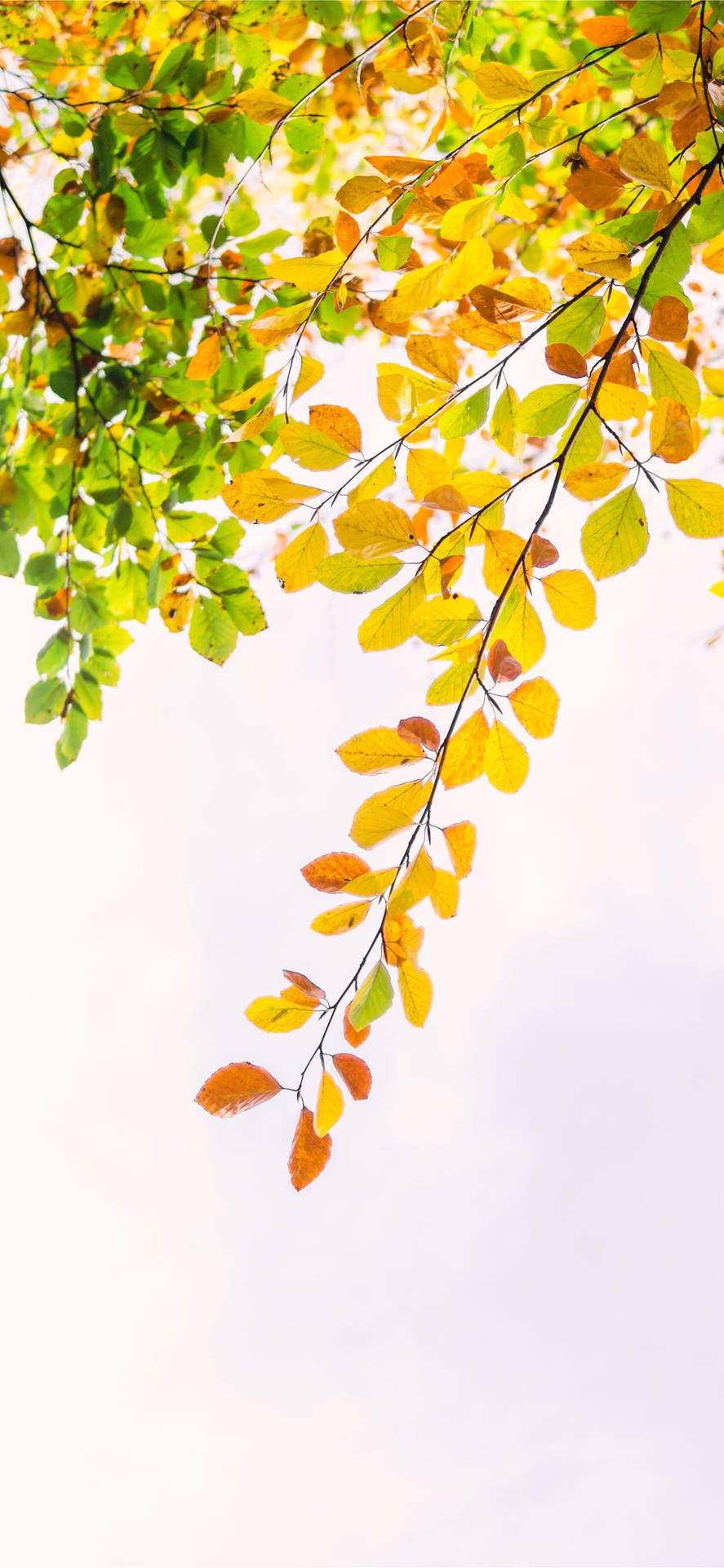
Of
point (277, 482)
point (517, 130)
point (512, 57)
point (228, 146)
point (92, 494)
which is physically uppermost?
point (512, 57)

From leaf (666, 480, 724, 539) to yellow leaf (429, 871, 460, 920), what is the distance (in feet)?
1.40

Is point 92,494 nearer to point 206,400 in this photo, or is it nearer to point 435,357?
point 206,400

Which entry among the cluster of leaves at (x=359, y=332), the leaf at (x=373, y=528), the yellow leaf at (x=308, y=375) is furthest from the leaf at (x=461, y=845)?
the yellow leaf at (x=308, y=375)

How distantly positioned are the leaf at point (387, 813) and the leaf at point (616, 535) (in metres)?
0.28

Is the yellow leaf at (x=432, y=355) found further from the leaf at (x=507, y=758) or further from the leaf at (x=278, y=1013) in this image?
the leaf at (x=278, y=1013)

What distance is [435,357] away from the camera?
97cm

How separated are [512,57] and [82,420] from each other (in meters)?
1.46

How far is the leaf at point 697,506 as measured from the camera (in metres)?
0.84

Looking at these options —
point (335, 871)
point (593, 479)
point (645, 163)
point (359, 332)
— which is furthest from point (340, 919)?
point (359, 332)

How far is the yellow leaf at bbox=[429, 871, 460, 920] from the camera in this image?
1.01m

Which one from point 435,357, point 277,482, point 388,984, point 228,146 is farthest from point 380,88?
point 388,984

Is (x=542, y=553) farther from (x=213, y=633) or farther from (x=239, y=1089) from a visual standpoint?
(x=213, y=633)

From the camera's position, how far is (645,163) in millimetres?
847

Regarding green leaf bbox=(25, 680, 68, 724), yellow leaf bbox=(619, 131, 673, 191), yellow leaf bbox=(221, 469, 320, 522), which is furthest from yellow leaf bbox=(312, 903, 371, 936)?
green leaf bbox=(25, 680, 68, 724)
